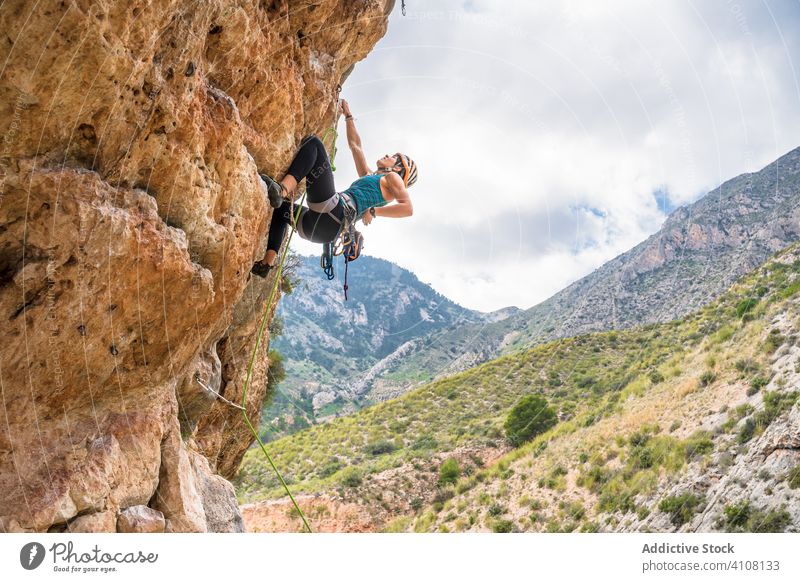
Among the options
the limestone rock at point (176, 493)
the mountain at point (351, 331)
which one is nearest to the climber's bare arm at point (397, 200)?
the limestone rock at point (176, 493)

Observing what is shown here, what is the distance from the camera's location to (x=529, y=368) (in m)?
40.2

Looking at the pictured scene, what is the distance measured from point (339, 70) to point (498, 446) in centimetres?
2765

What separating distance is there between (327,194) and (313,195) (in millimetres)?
219

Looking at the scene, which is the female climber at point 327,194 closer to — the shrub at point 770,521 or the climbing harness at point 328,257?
the climbing harness at point 328,257

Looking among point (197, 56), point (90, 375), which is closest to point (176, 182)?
point (197, 56)

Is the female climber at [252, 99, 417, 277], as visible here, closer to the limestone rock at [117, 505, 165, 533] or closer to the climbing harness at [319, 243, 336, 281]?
the climbing harness at [319, 243, 336, 281]

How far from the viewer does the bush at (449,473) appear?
2936cm

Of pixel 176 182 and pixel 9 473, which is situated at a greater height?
pixel 176 182

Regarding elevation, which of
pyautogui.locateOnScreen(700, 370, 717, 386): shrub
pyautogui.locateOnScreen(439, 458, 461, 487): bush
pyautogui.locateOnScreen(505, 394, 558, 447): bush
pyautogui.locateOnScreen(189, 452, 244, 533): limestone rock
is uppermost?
pyautogui.locateOnScreen(700, 370, 717, 386): shrub

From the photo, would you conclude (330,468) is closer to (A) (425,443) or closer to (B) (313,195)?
(A) (425,443)

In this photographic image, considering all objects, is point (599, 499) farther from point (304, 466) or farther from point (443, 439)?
point (304, 466)

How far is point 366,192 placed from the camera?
797 cm

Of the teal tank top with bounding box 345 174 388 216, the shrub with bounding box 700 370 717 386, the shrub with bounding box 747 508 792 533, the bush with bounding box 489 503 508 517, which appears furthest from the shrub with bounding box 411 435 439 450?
the teal tank top with bounding box 345 174 388 216

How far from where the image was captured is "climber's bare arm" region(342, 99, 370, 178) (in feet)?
28.3
